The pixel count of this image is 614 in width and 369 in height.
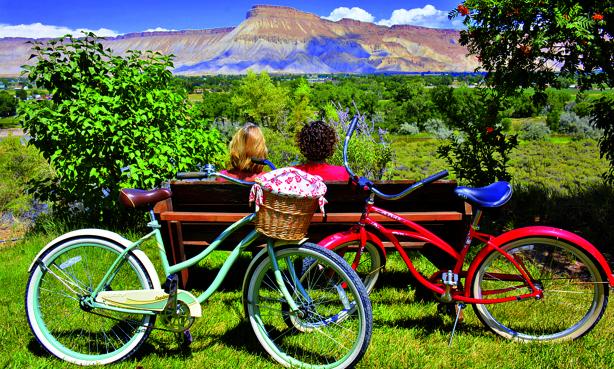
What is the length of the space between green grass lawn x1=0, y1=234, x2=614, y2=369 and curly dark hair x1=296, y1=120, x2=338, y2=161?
134cm

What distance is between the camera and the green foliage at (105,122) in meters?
6.11

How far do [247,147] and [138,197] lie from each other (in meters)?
1.30

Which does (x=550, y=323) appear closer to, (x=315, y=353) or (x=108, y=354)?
(x=315, y=353)

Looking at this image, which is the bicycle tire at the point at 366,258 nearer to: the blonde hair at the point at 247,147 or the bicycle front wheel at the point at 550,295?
the bicycle front wheel at the point at 550,295

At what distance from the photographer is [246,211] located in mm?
3980

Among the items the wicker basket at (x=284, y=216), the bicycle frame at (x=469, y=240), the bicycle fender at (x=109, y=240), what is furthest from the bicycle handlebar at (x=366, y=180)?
the bicycle fender at (x=109, y=240)

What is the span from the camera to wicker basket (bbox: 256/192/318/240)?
269 centimetres

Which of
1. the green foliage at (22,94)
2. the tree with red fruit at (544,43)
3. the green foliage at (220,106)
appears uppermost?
the tree with red fruit at (544,43)

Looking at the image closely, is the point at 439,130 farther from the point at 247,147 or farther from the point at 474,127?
the point at 247,147

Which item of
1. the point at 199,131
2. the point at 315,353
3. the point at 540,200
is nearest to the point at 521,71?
the point at 540,200

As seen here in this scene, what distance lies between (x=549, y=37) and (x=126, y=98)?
17.0 feet

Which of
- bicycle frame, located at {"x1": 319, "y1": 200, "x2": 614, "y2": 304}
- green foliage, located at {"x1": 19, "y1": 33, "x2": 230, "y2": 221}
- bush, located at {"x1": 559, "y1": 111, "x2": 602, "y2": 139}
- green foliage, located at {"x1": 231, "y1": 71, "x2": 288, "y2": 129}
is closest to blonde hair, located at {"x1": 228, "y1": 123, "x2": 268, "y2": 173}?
bicycle frame, located at {"x1": 319, "y1": 200, "x2": 614, "y2": 304}

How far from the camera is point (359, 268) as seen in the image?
3838mm

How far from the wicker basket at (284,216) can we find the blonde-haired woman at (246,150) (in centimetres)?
143
